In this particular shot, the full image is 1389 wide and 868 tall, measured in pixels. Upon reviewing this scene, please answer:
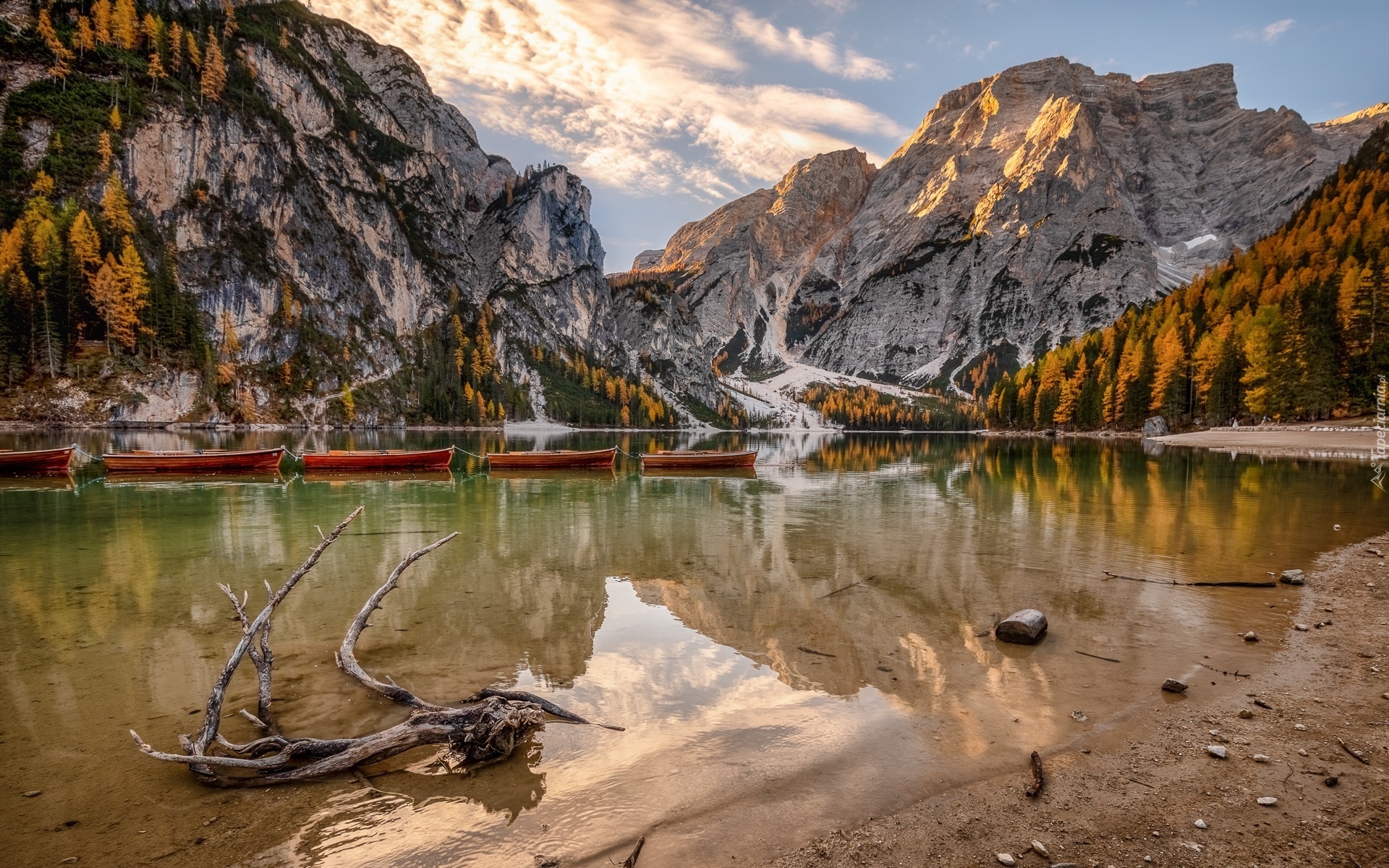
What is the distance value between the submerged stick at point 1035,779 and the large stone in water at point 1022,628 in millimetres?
4479

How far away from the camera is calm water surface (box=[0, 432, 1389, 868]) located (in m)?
6.07

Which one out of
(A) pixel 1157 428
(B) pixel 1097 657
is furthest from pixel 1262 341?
(B) pixel 1097 657

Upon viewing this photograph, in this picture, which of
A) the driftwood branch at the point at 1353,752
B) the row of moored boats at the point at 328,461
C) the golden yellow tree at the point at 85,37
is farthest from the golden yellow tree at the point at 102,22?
the driftwood branch at the point at 1353,752

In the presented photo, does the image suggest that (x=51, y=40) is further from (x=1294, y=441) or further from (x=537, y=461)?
(x=1294, y=441)

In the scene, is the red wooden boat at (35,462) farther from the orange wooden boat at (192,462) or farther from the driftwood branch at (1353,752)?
the driftwood branch at (1353,752)

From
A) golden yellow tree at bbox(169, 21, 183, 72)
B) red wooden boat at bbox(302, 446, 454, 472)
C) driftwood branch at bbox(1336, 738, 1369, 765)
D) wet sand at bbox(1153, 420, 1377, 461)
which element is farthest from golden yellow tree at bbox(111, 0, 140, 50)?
wet sand at bbox(1153, 420, 1377, 461)

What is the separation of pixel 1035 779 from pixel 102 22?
23241 centimetres

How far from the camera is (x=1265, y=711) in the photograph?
8.08m

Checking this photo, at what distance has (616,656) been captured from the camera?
35.4ft

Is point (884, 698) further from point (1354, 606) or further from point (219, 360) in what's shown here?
point (219, 360)

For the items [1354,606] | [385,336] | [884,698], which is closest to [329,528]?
[884,698]

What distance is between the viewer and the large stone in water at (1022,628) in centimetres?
1101

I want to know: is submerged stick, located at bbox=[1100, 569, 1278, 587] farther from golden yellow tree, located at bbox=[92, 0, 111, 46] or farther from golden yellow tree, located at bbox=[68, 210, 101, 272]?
golden yellow tree, located at bbox=[92, 0, 111, 46]

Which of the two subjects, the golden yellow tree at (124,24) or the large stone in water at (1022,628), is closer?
the large stone in water at (1022,628)
